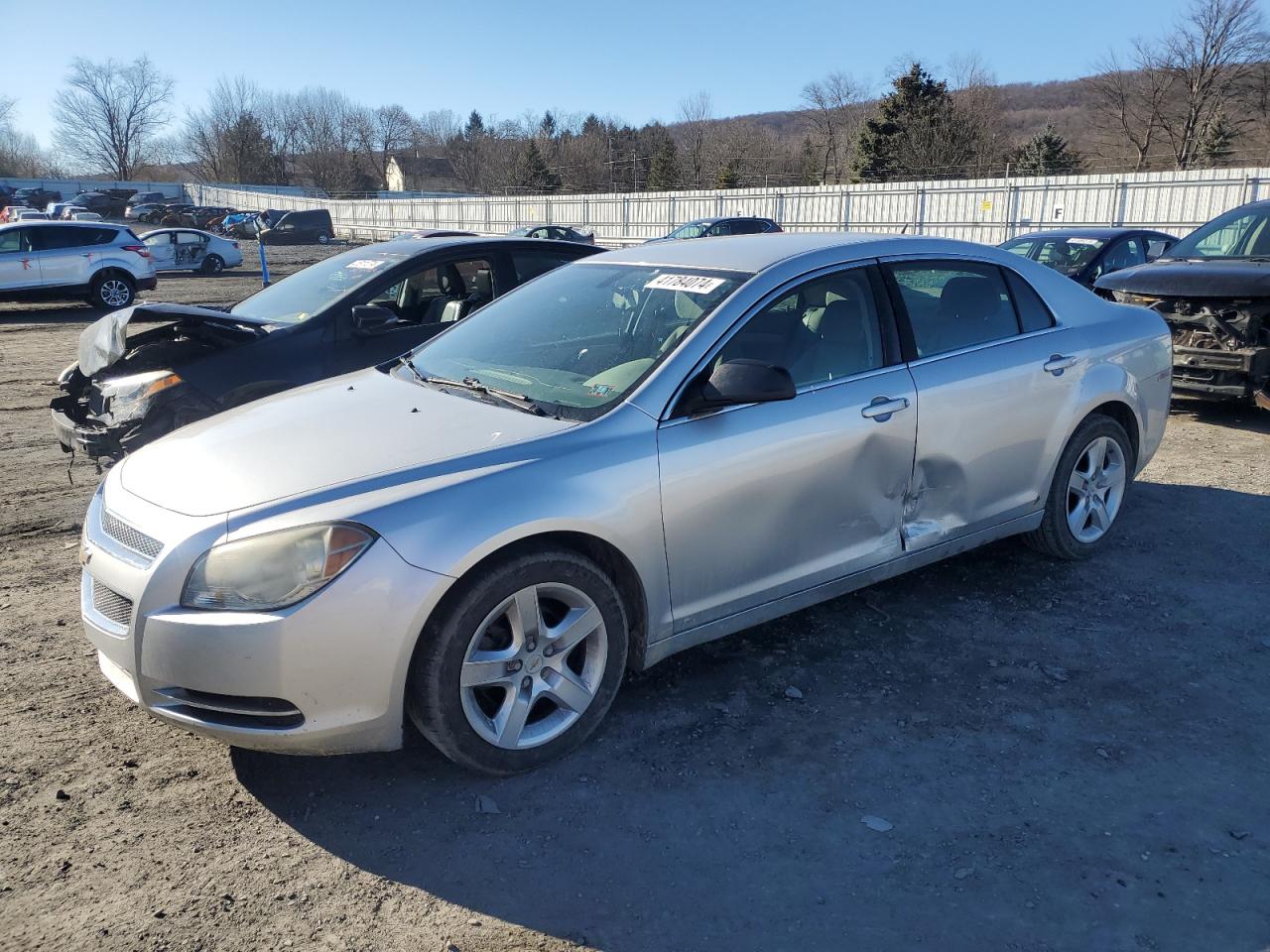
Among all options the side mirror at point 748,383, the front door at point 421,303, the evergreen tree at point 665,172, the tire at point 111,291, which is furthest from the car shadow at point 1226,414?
the evergreen tree at point 665,172

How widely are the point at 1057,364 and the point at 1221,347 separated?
4.28m

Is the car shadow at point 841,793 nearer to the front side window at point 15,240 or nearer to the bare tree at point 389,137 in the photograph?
the front side window at point 15,240

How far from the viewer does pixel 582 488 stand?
3098 millimetres

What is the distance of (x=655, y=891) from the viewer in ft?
8.62

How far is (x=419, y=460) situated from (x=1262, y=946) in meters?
2.65

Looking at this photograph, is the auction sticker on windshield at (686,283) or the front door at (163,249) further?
the front door at (163,249)

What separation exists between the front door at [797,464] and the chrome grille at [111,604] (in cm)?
172

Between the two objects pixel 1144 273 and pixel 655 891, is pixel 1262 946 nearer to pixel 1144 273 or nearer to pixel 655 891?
pixel 655 891

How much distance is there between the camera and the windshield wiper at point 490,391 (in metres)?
3.46

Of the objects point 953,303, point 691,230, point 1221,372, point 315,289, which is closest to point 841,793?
point 953,303

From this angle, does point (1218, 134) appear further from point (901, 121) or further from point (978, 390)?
point (978, 390)

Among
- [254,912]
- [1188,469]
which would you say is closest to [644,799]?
[254,912]

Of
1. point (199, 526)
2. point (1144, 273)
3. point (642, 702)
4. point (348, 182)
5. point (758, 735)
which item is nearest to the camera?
point (199, 526)

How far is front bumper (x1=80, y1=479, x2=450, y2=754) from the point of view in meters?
2.73
